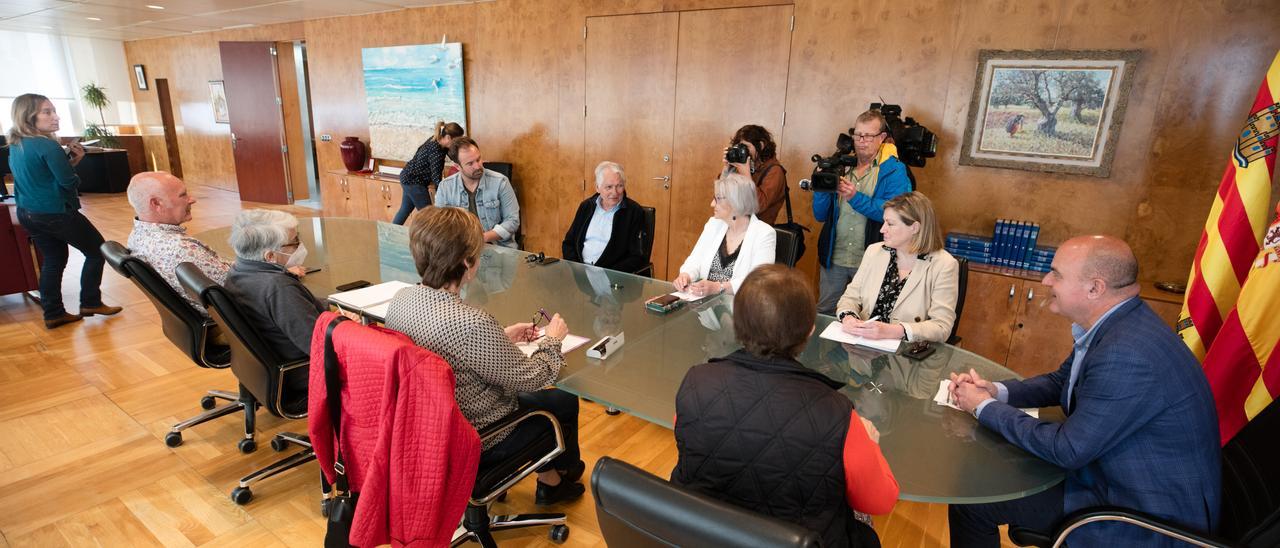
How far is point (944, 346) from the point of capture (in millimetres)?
2146

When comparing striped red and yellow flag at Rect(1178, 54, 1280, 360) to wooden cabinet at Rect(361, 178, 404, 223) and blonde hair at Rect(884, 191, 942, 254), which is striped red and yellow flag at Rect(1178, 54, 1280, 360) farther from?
wooden cabinet at Rect(361, 178, 404, 223)

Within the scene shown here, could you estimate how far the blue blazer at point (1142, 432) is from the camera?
1394 millimetres

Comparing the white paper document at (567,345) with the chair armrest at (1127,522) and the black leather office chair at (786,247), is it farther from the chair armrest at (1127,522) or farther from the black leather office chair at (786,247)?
the chair armrest at (1127,522)

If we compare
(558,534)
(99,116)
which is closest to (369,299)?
(558,534)

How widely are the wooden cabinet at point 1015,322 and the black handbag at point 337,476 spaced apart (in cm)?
326

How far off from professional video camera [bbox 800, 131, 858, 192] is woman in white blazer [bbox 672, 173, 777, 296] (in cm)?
42

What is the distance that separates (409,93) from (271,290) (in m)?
4.84

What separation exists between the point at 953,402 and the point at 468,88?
5505 mm

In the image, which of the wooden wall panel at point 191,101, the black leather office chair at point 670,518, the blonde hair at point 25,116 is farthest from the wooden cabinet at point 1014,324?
the wooden wall panel at point 191,101

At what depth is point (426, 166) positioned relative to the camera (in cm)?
495

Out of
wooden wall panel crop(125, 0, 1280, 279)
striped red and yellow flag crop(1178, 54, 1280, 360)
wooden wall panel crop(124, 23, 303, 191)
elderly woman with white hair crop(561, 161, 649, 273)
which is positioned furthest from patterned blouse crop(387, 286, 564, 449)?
wooden wall panel crop(124, 23, 303, 191)

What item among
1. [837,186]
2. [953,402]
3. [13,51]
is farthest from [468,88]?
[13,51]

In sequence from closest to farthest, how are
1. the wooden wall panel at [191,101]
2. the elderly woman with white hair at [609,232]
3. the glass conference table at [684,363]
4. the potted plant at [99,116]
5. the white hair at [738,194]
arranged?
the glass conference table at [684,363] → the white hair at [738,194] → the elderly woman with white hair at [609,232] → the wooden wall panel at [191,101] → the potted plant at [99,116]

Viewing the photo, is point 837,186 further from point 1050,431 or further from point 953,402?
point 1050,431
